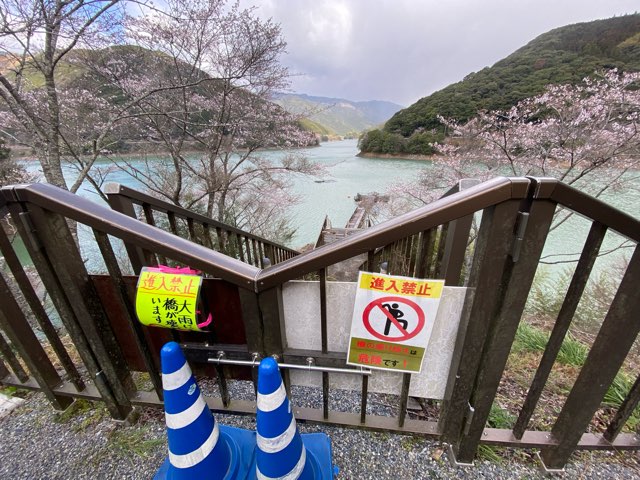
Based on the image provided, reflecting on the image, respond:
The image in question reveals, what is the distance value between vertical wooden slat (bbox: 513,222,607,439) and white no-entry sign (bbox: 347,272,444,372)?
1.82 feet

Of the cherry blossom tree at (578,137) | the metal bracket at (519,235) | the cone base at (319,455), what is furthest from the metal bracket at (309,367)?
the cherry blossom tree at (578,137)

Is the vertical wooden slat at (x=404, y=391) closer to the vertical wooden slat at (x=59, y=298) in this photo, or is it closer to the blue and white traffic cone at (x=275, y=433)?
the blue and white traffic cone at (x=275, y=433)

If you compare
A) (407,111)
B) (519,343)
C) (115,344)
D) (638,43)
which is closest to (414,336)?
(115,344)

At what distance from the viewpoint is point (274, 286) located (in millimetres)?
1080

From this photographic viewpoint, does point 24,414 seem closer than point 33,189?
No

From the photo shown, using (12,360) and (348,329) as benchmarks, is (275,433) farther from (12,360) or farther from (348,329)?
(12,360)

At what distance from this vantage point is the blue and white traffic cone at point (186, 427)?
1.04 metres

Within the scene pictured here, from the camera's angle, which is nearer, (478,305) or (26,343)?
(478,305)

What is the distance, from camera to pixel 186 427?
1067mm

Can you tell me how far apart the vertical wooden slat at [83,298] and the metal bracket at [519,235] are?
1909 millimetres

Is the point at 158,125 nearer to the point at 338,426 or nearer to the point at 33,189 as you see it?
the point at 33,189

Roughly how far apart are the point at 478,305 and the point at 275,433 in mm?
958

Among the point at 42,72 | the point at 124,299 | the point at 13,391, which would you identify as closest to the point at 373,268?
the point at 124,299

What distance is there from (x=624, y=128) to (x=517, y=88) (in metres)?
8.28
